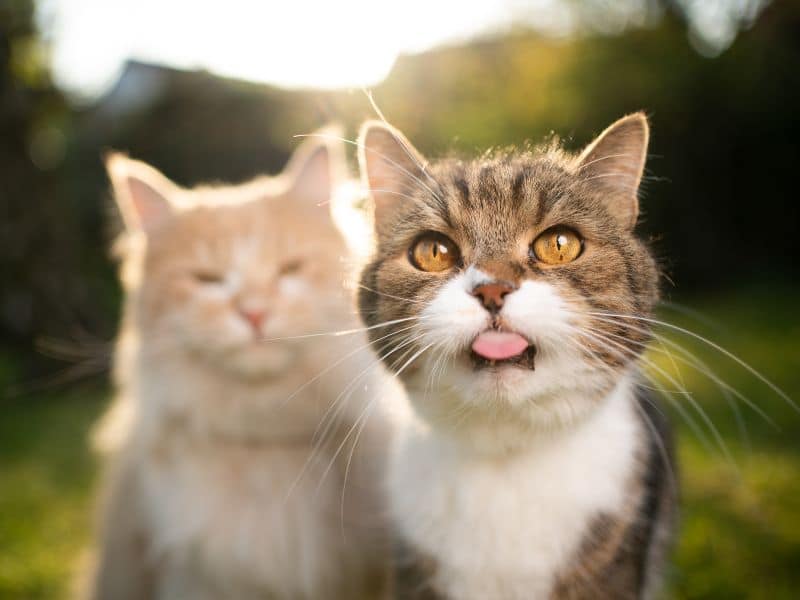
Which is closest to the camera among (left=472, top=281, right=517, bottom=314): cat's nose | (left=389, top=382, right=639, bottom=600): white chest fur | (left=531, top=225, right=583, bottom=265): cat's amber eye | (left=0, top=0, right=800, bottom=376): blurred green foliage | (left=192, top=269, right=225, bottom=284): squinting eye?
(left=472, top=281, right=517, bottom=314): cat's nose

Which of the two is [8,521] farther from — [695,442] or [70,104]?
[70,104]

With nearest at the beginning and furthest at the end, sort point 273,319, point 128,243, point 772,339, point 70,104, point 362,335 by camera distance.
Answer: point 362,335
point 273,319
point 128,243
point 772,339
point 70,104

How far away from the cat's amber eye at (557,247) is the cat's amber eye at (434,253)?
0.50 ft

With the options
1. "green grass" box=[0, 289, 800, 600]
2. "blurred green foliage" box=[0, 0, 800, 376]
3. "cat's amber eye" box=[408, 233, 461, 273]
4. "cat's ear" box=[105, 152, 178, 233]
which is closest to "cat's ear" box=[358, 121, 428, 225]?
"cat's amber eye" box=[408, 233, 461, 273]

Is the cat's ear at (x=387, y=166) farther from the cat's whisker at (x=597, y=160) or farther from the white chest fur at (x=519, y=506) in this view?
the white chest fur at (x=519, y=506)

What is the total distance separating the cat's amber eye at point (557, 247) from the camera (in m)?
1.28

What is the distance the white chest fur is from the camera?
1404mm

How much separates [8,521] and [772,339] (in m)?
5.85

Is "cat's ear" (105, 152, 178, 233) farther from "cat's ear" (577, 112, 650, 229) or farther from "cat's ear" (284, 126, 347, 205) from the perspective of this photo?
"cat's ear" (577, 112, 650, 229)

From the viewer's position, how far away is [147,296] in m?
2.01

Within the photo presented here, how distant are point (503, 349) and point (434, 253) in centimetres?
26

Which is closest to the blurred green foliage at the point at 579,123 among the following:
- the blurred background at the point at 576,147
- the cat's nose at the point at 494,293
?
the blurred background at the point at 576,147

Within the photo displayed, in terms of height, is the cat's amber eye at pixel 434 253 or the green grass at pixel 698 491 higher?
the cat's amber eye at pixel 434 253

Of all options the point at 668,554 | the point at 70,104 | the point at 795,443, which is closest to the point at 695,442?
the point at 795,443
